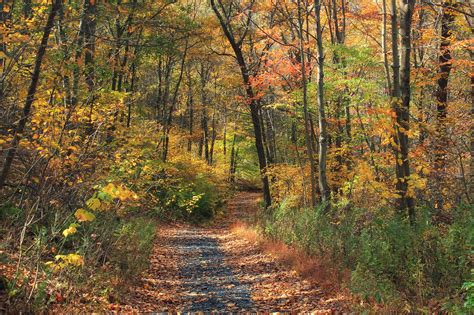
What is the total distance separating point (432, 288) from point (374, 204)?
5776 mm

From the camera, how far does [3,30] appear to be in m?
5.66

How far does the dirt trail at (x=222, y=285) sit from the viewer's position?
6.55 meters

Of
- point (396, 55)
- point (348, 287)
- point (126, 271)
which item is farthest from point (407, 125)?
point (126, 271)

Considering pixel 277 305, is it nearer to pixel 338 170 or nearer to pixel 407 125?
pixel 407 125

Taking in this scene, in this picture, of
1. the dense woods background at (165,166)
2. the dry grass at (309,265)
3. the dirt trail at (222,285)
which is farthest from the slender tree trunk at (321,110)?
the dirt trail at (222,285)

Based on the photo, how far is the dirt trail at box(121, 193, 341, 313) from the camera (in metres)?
6.55

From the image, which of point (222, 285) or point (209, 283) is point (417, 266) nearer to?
point (222, 285)

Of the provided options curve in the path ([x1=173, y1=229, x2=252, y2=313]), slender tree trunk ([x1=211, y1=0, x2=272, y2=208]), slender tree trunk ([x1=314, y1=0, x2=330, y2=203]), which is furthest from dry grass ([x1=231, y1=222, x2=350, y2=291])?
slender tree trunk ([x1=211, y1=0, x2=272, y2=208])

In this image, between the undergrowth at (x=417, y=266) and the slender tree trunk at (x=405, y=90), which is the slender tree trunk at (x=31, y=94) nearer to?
the undergrowth at (x=417, y=266)

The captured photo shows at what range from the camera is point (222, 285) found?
8164 mm

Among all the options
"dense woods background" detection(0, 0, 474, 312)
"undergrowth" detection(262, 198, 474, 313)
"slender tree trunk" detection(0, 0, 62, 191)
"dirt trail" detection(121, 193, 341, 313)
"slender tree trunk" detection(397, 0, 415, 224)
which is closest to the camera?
"undergrowth" detection(262, 198, 474, 313)

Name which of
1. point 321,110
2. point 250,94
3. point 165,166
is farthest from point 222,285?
point 250,94

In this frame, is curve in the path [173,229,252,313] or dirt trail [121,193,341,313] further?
curve in the path [173,229,252,313]

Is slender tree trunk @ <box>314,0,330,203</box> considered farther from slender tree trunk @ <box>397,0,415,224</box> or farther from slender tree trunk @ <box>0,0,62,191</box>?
slender tree trunk @ <box>0,0,62,191</box>
